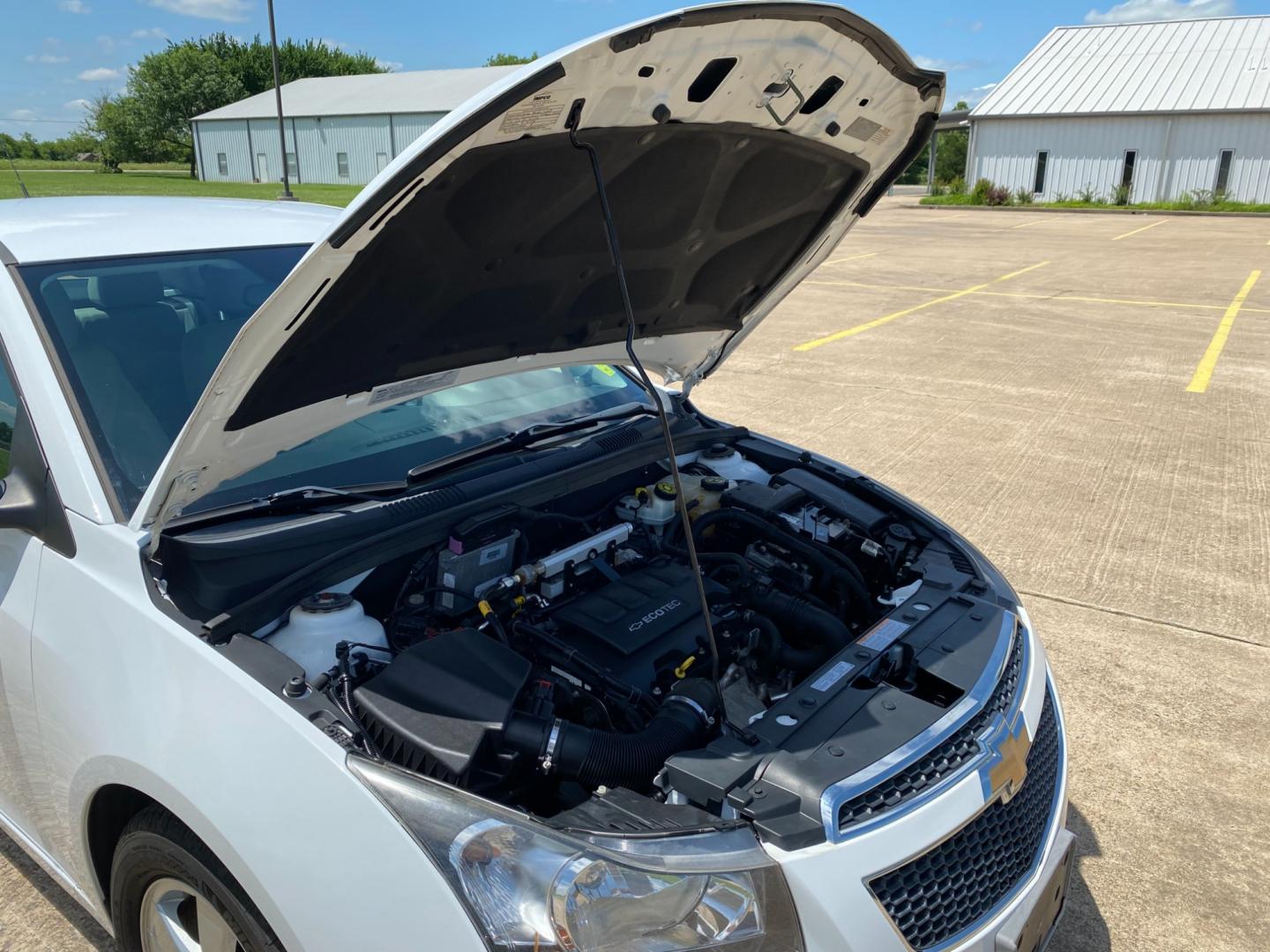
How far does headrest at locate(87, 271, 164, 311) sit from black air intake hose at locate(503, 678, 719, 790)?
1512 millimetres

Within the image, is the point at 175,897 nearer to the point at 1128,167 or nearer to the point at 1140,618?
the point at 1140,618

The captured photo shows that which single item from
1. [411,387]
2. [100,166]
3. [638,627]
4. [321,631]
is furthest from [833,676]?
[100,166]

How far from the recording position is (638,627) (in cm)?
226

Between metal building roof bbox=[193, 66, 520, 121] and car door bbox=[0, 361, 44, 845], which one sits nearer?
car door bbox=[0, 361, 44, 845]

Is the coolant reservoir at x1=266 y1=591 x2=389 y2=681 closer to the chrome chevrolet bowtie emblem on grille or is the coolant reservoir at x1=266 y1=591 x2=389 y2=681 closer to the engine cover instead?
the engine cover

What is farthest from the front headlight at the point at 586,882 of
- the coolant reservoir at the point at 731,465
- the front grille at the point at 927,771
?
the coolant reservoir at the point at 731,465

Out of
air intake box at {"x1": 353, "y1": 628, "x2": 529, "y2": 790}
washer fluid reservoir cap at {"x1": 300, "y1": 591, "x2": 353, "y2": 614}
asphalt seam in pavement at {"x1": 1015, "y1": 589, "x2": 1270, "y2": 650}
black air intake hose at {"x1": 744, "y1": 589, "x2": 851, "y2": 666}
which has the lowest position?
asphalt seam in pavement at {"x1": 1015, "y1": 589, "x2": 1270, "y2": 650}

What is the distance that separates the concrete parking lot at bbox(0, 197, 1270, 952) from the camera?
268 cm

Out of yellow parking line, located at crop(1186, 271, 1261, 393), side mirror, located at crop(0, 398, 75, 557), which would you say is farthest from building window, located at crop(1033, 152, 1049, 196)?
side mirror, located at crop(0, 398, 75, 557)

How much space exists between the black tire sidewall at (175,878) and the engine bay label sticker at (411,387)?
1021 millimetres

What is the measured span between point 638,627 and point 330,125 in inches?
2060

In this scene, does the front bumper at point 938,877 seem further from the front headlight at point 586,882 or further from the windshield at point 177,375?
the windshield at point 177,375

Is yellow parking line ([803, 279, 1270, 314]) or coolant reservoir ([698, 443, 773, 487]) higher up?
coolant reservoir ([698, 443, 773, 487])

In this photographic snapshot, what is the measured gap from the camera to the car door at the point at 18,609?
1.99 metres
